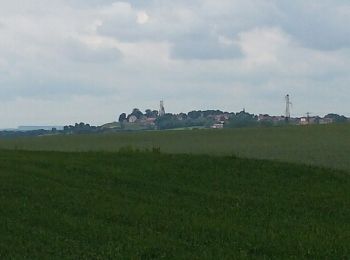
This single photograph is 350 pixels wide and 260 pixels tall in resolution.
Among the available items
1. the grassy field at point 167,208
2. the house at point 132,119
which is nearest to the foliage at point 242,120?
the house at point 132,119

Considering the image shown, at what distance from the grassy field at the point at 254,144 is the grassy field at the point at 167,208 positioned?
7285 millimetres

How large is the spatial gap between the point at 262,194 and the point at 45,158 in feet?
27.9

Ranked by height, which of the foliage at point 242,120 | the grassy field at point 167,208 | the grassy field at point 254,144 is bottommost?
the grassy field at point 167,208

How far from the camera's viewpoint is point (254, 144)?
49.0 meters

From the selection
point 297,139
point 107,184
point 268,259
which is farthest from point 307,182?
point 297,139

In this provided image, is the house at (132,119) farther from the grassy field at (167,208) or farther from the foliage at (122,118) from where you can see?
the grassy field at (167,208)

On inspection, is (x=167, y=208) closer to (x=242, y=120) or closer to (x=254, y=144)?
(x=254, y=144)

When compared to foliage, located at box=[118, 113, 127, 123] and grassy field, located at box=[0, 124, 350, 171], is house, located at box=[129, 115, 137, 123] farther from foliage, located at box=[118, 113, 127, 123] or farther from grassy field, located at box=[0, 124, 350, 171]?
grassy field, located at box=[0, 124, 350, 171]

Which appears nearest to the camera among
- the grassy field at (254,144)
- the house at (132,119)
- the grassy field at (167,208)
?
the grassy field at (167,208)

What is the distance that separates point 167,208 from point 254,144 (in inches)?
1261

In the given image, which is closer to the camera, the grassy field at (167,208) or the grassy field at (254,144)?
the grassy field at (167,208)

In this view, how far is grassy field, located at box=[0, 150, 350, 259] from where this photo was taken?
12688 mm

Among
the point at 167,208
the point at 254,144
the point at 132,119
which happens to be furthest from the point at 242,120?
the point at 167,208

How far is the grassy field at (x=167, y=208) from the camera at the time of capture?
12.7 meters
